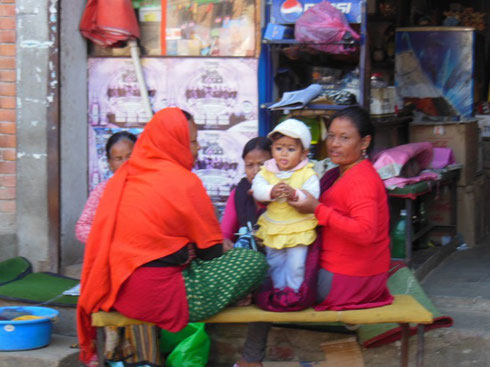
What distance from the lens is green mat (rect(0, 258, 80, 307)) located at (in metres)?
5.15

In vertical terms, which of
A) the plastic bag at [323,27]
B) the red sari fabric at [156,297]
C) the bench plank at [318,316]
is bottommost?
the bench plank at [318,316]

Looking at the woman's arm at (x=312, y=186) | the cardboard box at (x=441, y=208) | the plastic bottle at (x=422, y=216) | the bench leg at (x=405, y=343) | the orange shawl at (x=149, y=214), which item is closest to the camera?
the orange shawl at (x=149, y=214)

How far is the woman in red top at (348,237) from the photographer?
3879mm

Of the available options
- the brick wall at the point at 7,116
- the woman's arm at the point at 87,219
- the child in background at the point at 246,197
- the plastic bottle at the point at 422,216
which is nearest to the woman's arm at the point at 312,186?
the child in background at the point at 246,197

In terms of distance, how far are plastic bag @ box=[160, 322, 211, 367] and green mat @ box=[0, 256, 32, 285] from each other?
4.88ft

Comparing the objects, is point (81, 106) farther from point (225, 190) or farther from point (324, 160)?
point (324, 160)

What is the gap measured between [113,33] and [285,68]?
1.24m

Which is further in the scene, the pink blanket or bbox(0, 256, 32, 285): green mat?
bbox(0, 256, 32, 285): green mat

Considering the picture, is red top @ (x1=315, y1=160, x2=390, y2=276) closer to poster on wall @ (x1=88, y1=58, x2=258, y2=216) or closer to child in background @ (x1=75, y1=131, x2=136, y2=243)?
child in background @ (x1=75, y1=131, x2=136, y2=243)

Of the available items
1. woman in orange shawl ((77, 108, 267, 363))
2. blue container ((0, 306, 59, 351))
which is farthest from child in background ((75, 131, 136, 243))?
woman in orange shawl ((77, 108, 267, 363))

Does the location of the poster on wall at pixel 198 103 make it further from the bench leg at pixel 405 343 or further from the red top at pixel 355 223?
the bench leg at pixel 405 343

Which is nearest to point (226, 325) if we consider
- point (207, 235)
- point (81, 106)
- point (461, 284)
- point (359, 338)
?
point (359, 338)

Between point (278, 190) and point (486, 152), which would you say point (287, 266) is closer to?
point (278, 190)

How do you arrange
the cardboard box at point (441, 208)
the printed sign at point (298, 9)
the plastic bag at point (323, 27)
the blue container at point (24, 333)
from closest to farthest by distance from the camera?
the blue container at point (24, 333) < the plastic bag at point (323, 27) < the printed sign at point (298, 9) < the cardboard box at point (441, 208)
